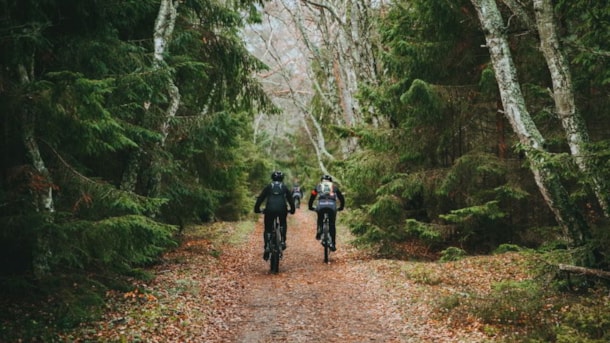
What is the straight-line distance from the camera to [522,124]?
8.38m

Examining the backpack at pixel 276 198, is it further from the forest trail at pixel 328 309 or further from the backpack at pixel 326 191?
the backpack at pixel 326 191

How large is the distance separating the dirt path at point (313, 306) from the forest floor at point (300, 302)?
16mm

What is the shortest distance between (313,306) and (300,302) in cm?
36

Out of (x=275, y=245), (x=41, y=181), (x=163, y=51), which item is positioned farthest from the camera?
(x=275, y=245)

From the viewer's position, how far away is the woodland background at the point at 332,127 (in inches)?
249

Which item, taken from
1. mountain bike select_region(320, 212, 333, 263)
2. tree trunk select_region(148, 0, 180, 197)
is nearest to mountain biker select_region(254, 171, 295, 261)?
mountain bike select_region(320, 212, 333, 263)

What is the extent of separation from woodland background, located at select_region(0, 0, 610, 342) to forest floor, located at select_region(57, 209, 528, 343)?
2.32 ft

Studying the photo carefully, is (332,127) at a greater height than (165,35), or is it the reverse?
(165,35)

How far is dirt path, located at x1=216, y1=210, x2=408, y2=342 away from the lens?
22.7ft

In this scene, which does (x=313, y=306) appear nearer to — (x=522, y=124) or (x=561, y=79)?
(x=522, y=124)

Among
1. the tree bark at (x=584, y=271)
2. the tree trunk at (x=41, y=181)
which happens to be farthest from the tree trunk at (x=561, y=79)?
the tree trunk at (x=41, y=181)

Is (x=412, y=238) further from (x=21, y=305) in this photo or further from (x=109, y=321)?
(x=21, y=305)

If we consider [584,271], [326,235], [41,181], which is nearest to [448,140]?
[326,235]

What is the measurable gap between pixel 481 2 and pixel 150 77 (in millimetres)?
6253
